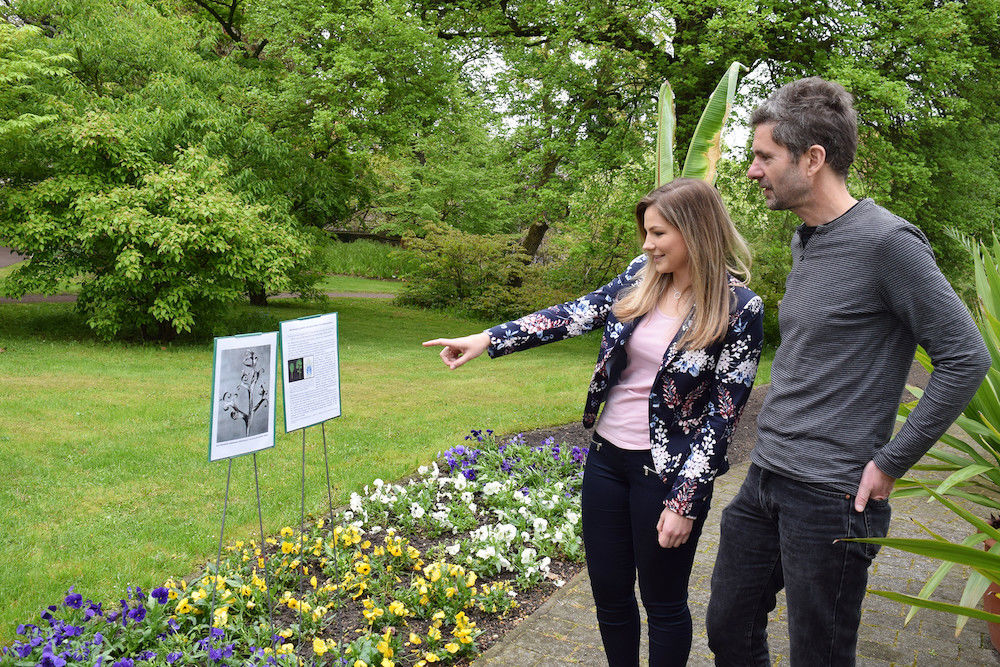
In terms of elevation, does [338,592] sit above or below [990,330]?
below

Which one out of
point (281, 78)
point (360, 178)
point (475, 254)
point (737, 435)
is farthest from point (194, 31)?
point (737, 435)

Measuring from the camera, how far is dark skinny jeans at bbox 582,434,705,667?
8.42ft

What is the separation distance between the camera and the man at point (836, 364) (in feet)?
6.48

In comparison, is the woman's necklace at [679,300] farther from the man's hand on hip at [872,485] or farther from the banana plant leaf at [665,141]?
the banana plant leaf at [665,141]

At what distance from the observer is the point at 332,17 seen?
14.0 meters

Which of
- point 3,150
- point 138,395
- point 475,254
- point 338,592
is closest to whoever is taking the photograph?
point 338,592

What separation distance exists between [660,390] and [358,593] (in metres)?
2.11

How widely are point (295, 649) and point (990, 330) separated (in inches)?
134

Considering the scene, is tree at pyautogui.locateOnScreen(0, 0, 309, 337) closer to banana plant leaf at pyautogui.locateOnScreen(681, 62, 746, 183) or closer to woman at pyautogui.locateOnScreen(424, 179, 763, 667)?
banana plant leaf at pyautogui.locateOnScreen(681, 62, 746, 183)

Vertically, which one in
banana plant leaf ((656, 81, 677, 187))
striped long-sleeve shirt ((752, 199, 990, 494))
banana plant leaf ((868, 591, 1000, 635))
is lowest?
banana plant leaf ((868, 591, 1000, 635))

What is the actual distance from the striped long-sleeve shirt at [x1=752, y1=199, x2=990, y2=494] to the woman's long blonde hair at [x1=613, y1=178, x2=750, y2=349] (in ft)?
0.73

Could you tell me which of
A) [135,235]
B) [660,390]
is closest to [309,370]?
[660,390]

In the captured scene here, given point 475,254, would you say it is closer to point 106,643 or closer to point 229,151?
point 229,151

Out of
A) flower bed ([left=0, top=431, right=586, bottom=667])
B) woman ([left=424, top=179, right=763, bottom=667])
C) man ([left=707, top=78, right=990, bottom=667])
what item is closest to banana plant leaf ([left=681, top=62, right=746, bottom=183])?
flower bed ([left=0, top=431, right=586, bottom=667])
